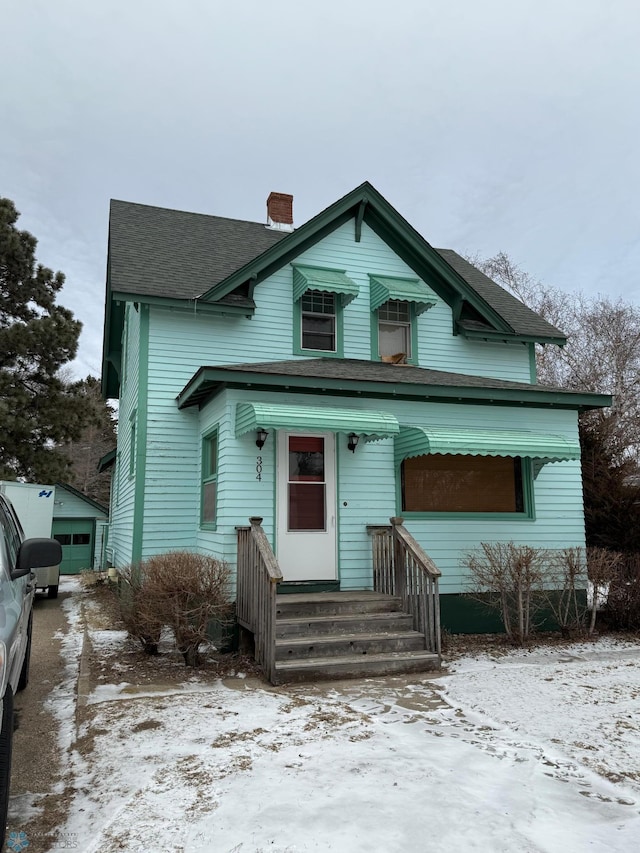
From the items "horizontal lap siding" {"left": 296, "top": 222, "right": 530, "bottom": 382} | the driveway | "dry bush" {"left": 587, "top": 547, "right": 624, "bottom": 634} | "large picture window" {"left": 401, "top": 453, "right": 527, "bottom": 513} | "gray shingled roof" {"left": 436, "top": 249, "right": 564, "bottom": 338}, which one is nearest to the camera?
the driveway

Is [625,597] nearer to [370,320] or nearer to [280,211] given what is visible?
[370,320]

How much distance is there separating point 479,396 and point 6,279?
16469 mm

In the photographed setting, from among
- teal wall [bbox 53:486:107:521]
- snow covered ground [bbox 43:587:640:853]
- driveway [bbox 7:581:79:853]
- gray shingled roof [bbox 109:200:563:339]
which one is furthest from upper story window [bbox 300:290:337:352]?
teal wall [bbox 53:486:107:521]

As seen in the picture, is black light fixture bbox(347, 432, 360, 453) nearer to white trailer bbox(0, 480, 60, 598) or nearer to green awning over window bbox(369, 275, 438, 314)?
green awning over window bbox(369, 275, 438, 314)

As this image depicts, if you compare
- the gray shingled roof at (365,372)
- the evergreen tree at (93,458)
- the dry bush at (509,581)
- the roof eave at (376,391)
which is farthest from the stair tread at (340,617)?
the evergreen tree at (93,458)

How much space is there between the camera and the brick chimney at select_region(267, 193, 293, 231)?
49.3 ft

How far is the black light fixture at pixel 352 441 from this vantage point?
901 centimetres

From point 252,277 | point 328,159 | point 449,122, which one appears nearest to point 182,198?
point 328,159

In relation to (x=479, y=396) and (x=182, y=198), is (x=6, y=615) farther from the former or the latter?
(x=182, y=198)

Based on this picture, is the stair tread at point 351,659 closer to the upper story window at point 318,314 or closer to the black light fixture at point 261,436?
the black light fixture at point 261,436

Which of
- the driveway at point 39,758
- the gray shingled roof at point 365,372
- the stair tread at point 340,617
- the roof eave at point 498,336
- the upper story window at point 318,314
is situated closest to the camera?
the driveway at point 39,758

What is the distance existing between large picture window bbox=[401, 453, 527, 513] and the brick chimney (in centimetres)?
803

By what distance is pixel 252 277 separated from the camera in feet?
35.3

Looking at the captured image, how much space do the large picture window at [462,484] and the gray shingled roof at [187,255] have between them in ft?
10.7
